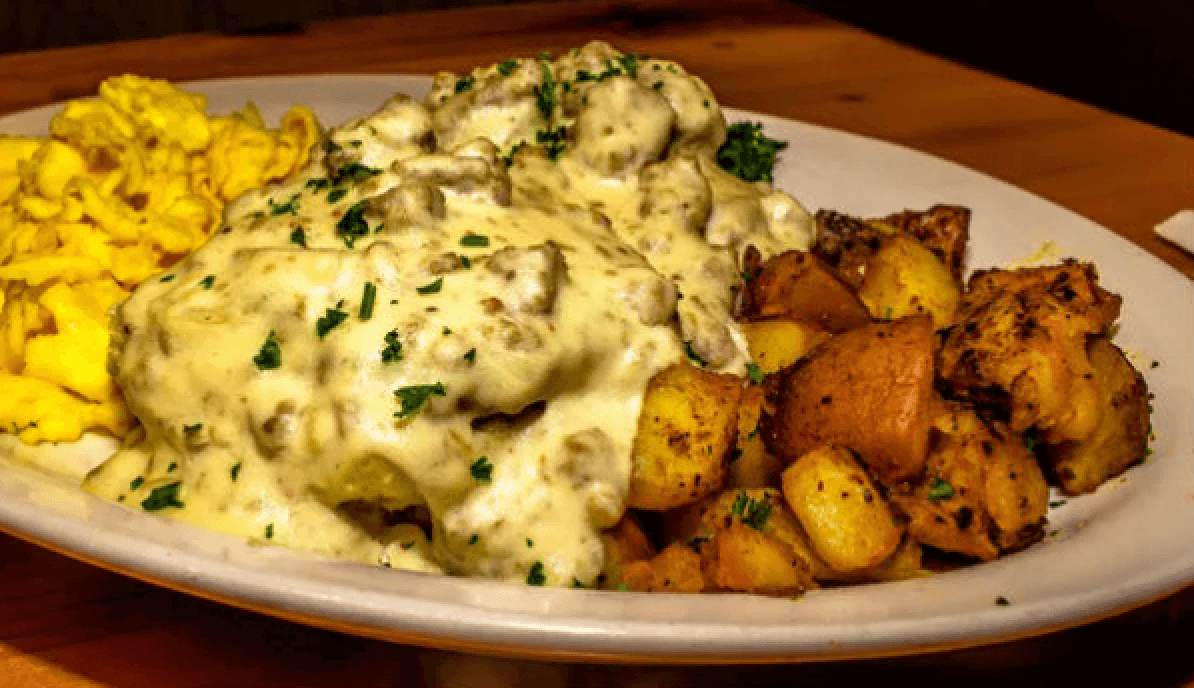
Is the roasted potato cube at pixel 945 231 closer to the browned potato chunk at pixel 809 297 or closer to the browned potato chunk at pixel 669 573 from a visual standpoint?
the browned potato chunk at pixel 809 297

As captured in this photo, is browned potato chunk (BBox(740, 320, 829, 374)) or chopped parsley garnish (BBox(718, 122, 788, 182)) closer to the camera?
browned potato chunk (BBox(740, 320, 829, 374))

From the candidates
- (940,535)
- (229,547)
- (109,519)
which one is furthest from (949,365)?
(109,519)

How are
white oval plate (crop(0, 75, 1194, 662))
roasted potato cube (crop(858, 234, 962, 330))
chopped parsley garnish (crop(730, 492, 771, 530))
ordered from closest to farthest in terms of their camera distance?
white oval plate (crop(0, 75, 1194, 662))
chopped parsley garnish (crop(730, 492, 771, 530))
roasted potato cube (crop(858, 234, 962, 330))

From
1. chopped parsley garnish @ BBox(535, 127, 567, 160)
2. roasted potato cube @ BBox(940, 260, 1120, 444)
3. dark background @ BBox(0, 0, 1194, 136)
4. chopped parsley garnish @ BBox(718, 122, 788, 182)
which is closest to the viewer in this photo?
roasted potato cube @ BBox(940, 260, 1120, 444)

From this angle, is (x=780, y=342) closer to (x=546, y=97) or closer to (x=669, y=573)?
(x=669, y=573)

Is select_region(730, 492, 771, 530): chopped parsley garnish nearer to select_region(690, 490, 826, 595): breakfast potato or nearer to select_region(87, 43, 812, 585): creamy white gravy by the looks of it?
select_region(690, 490, 826, 595): breakfast potato

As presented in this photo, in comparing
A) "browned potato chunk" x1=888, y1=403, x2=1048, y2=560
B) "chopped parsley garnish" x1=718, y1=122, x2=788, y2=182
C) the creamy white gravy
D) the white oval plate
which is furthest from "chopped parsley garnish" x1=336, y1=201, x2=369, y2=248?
"chopped parsley garnish" x1=718, y1=122, x2=788, y2=182

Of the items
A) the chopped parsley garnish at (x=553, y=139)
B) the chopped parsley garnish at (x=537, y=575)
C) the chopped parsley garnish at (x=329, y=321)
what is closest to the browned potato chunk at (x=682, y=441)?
the chopped parsley garnish at (x=537, y=575)

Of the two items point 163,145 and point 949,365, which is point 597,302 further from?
point 163,145
